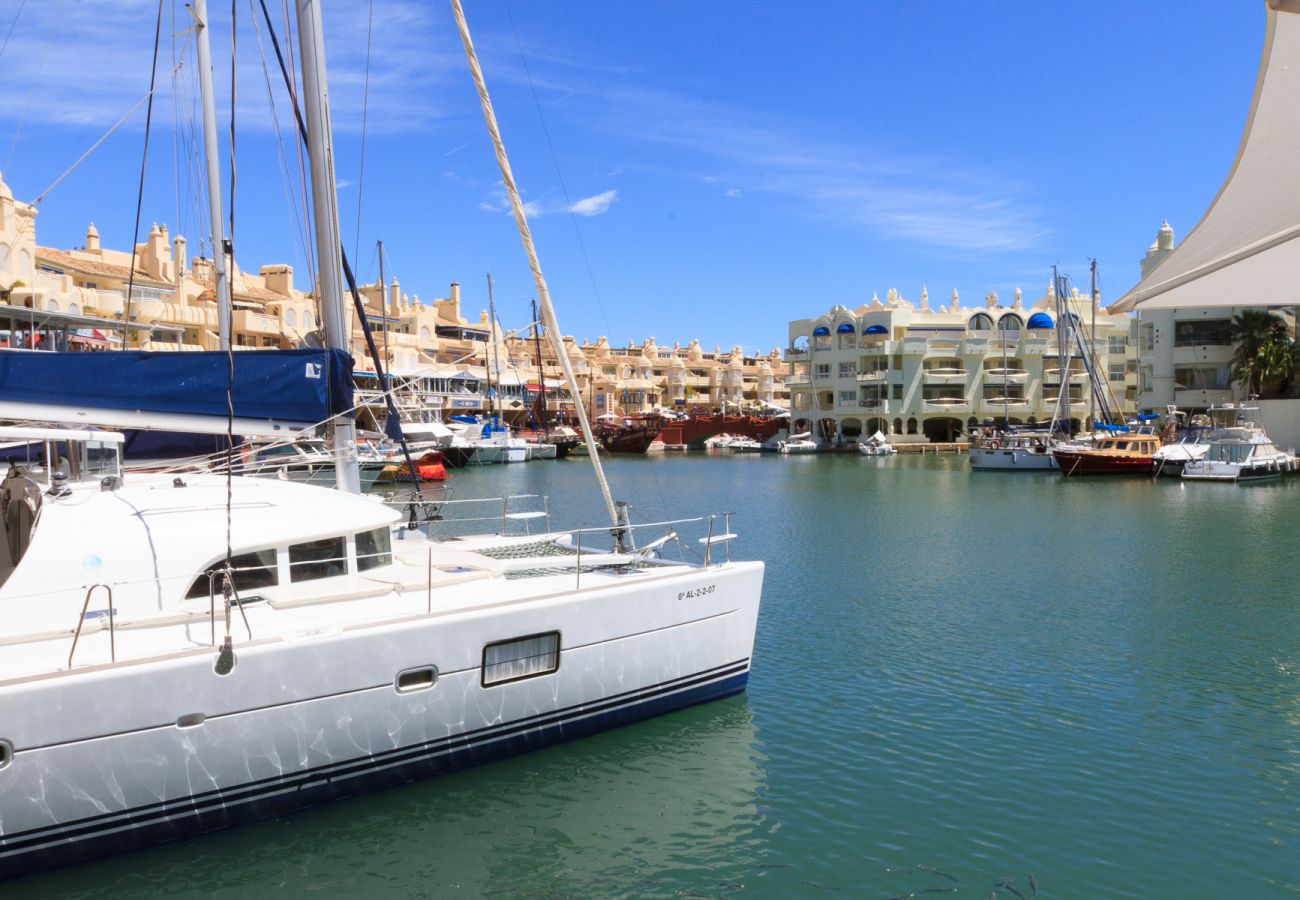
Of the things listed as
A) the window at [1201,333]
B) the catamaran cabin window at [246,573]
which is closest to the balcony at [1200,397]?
the window at [1201,333]

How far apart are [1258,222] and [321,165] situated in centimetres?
917

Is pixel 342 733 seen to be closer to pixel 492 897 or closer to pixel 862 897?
pixel 492 897

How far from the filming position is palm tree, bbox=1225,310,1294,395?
5397cm

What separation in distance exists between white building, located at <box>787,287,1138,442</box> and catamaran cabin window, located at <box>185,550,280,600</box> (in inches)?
2894

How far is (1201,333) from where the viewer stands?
60.9 meters

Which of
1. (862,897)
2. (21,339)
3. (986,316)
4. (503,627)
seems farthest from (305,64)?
(986,316)

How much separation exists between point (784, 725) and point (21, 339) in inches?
686

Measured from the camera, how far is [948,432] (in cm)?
8356

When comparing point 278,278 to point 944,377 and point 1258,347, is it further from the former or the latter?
point 1258,347

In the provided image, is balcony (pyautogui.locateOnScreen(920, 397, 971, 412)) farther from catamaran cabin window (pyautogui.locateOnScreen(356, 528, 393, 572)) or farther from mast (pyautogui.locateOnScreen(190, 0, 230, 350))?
catamaran cabin window (pyautogui.locateOnScreen(356, 528, 393, 572))

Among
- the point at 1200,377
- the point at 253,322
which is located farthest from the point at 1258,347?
the point at 253,322

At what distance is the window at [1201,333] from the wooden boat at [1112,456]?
12221 mm

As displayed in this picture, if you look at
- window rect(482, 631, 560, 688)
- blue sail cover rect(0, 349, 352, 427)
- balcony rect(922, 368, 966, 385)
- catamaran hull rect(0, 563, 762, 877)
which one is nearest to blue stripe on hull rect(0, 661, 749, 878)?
catamaran hull rect(0, 563, 762, 877)

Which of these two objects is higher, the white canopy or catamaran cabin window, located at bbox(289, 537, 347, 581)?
the white canopy
